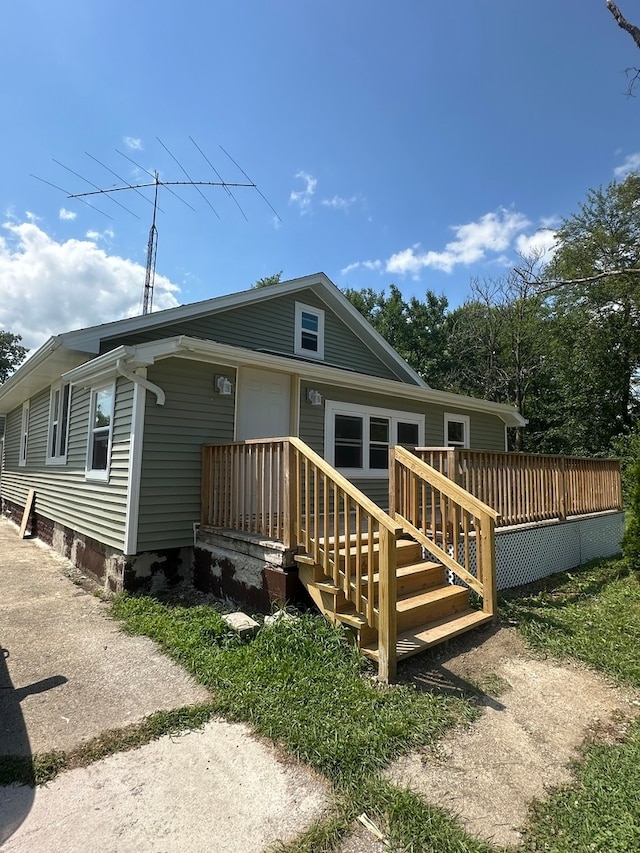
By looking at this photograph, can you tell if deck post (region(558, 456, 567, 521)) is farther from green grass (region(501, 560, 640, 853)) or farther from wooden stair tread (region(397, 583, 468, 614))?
wooden stair tread (region(397, 583, 468, 614))

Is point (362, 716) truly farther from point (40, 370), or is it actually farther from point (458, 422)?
point (458, 422)

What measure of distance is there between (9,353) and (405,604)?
1571 inches

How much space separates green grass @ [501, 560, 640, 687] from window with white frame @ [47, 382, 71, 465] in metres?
7.94

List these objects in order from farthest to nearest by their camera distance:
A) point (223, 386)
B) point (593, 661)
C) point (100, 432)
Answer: point (100, 432) → point (223, 386) → point (593, 661)

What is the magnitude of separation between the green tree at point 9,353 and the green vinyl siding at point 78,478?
87.8 ft

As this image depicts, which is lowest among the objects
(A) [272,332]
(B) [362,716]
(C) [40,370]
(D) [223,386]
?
(B) [362,716]

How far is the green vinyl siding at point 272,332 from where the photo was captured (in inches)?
317

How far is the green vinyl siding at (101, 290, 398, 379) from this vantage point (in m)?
8.05

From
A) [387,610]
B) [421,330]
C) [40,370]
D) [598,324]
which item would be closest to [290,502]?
[387,610]

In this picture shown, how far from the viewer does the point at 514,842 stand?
6.63 feet

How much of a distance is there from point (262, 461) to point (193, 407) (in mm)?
1701

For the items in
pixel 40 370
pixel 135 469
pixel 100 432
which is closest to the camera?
pixel 135 469

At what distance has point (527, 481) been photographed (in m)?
6.81

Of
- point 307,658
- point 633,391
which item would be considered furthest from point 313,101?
point 633,391
